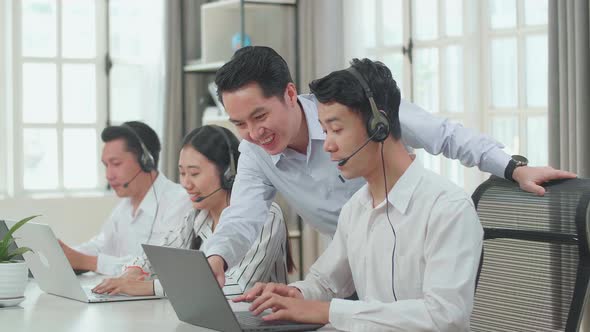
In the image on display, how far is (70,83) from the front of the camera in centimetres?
514

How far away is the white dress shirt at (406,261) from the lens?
174 cm

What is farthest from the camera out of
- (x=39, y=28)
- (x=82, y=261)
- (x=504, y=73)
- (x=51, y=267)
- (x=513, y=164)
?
(x=39, y=28)

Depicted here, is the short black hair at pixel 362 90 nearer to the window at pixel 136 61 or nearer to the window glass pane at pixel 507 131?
the window glass pane at pixel 507 131

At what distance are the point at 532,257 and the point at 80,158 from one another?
3600 mm

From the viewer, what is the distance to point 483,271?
2.16 metres

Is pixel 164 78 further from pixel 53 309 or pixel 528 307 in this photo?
pixel 528 307

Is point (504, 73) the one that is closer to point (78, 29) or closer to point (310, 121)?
point (310, 121)

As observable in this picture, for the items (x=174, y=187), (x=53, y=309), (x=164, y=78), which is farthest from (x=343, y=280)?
(x=164, y=78)

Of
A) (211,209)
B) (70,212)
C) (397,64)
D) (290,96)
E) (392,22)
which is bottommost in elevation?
(70,212)

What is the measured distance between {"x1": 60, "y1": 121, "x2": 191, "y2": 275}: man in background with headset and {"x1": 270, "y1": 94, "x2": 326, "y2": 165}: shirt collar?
0.97m

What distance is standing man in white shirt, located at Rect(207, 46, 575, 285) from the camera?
2.27 meters

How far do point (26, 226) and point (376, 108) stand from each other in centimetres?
123

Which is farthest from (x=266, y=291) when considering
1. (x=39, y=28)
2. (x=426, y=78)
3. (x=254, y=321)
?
(x=39, y=28)

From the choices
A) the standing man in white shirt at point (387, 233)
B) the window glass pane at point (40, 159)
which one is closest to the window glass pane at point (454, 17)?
the window glass pane at point (40, 159)
